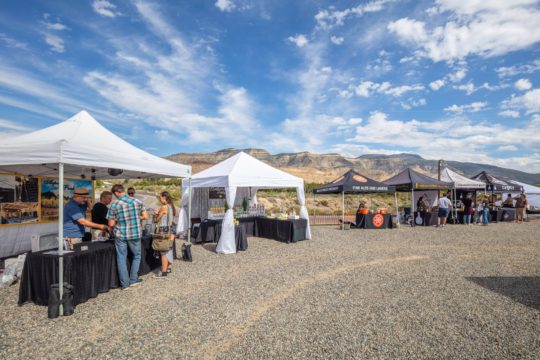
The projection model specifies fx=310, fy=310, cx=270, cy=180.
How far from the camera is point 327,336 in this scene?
3.41 metres

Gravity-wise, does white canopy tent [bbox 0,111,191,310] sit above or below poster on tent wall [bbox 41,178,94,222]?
above

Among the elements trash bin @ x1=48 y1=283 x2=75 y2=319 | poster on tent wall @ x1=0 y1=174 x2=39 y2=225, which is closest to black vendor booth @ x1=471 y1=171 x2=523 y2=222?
trash bin @ x1=48 y1=283 x2=75 y2=319

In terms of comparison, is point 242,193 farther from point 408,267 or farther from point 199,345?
point 199,345

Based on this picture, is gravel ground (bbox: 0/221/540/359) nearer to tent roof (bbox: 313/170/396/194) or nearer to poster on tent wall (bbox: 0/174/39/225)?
poster on tent wall (bbox: 0/174/39/225)

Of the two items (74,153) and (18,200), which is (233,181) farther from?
(18,200)

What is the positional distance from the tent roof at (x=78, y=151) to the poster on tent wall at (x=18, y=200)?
0.86 ft

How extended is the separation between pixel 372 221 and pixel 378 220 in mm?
269

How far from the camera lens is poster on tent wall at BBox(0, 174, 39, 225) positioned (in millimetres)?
6934

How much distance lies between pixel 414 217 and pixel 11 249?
47.5 feet

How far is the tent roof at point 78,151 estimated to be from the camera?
4277 millimetres

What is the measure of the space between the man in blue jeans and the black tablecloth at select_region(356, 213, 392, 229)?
32.4 feet

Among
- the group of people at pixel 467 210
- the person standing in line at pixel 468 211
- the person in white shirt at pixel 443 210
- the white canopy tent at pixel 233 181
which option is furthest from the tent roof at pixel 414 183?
the white canopy tent at pixel 233 181

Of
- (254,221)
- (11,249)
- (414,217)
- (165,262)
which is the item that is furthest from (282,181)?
(414,217)

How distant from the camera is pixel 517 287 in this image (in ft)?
17.3
